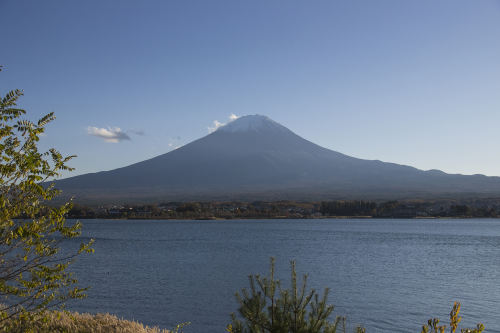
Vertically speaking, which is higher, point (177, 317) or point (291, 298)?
point (291, 298)

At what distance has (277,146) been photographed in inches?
7574

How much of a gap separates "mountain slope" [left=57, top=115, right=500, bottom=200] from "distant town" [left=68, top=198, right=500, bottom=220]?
18.0 meters

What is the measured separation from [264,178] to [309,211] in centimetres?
6486

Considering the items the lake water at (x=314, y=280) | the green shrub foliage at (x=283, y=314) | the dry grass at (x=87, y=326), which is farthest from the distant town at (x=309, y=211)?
the green shrub foliage at (x=283, y=314)

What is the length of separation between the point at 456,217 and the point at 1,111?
290 ft

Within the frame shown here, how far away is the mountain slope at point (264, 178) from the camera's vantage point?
12244 centimetres

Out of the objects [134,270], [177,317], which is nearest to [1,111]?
[177,317]

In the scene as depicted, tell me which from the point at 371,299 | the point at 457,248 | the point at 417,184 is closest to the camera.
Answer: the point at 371,299

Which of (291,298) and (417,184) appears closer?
(291,298)

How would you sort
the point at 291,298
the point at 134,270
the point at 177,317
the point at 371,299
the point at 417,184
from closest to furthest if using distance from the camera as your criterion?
1. the point at 291,298
2. the point at 177,317
3. the point at 371,299
4. the point at 134,270
5. the point at 417,184

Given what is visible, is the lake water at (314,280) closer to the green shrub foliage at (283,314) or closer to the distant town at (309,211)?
the green shrub foliage at (283,314)

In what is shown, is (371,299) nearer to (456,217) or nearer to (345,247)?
(345,247)

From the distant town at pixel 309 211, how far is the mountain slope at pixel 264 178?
59.1ft

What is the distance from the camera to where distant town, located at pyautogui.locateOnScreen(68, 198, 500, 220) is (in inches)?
3354
